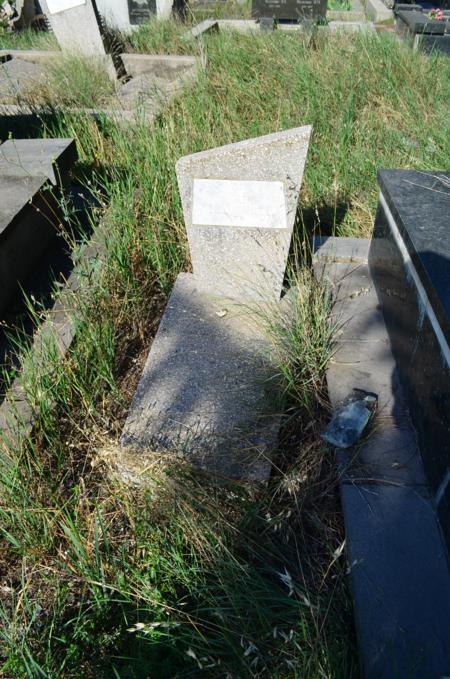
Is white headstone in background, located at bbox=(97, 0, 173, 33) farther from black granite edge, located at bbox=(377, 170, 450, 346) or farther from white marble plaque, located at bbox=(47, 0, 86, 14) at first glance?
black granite edge, located at bbox=(377, 170, 450, 346)

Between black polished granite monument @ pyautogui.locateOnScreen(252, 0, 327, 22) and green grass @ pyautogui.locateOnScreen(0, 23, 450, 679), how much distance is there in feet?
17.1

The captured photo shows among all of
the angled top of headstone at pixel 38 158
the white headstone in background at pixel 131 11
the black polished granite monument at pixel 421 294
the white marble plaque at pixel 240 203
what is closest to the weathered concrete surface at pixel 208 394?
the white marble plaque at pixel 240 203

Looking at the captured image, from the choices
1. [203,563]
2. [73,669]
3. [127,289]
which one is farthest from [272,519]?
Result: [127,289]

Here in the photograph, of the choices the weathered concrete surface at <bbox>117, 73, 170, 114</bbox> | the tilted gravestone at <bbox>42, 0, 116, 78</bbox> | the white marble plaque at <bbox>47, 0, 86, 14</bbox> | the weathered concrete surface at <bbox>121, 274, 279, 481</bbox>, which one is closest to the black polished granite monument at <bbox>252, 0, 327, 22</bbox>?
the weathered concrete surface at <bbox>117, 73, 170, 114</bbox>

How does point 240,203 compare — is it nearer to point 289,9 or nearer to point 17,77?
point 17,77

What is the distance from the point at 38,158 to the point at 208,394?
6.40ft

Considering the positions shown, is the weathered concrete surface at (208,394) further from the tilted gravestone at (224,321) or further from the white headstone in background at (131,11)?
the white headstone in background at (131,11)

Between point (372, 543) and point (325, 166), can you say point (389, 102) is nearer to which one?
point (325, 166)

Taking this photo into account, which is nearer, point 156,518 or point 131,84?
point 156,518

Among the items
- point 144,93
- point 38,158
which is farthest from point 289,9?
point 38,158

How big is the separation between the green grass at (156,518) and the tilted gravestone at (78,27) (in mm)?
3317

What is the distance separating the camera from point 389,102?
413 cm

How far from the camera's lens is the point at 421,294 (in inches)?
71.9

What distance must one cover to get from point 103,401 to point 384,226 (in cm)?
152
